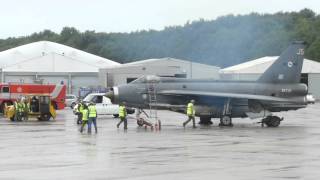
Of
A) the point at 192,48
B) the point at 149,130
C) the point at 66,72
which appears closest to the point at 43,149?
the point at 149,130

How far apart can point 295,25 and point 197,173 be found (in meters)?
94.4

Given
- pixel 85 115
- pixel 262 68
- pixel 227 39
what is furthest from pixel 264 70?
pixel 85 115

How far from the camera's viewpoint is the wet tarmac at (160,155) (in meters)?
14.8

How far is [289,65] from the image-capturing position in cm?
3512

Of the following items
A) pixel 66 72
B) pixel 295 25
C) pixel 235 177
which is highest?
pixel 295 25

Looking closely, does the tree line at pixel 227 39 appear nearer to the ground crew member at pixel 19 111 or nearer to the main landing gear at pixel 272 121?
the ground crew member at pixel 19 111

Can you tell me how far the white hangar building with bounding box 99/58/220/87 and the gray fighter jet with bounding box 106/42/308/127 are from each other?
3677 cm

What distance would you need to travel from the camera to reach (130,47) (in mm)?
124250

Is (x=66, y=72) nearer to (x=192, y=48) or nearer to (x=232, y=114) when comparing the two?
(x=192, y=48)

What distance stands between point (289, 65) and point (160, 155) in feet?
58.1

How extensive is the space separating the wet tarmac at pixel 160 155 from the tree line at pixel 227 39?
56.4m

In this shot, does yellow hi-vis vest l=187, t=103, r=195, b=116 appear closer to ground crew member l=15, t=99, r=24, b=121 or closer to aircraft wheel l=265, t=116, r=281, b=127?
aircraft wheel l=265, t=116, r=281, b=127

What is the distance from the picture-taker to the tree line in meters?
91.3

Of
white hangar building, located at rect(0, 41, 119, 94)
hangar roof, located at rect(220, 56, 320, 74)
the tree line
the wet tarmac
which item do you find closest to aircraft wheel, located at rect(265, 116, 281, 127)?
the wet tarmac
